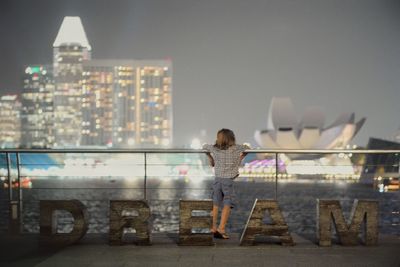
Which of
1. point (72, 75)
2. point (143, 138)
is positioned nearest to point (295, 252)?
point (143, 138)

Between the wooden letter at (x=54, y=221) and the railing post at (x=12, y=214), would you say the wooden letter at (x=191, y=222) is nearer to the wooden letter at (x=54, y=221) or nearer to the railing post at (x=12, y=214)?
the wooden letter at (x=54, y=221)

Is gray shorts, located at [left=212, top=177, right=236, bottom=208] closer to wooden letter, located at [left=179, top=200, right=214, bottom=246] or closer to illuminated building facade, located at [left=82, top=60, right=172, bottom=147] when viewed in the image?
wooden letter, located at [left=179, top=200, right=214, bottom=246]

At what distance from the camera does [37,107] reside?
14288 cm

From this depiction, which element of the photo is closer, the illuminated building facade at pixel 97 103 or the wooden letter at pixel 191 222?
the wooden letter at pixel 191 222

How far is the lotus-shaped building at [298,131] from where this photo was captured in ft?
216

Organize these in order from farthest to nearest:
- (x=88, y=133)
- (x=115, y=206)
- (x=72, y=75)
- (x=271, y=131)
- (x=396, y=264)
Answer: (x=72, y=75) → (x=88, y=133) → (x=271, y=131) → (x=115, y=206) → (x=396, y=264)

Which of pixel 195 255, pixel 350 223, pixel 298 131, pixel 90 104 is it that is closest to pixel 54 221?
pixel 195 255

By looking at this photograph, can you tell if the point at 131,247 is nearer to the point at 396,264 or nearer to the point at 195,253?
the point at 195,253

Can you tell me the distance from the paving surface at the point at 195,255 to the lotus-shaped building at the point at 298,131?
5909 centimetres

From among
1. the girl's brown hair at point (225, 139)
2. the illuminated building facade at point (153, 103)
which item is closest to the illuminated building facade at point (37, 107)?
the illuminated building facade at point (153, 103)

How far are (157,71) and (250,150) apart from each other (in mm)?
137855

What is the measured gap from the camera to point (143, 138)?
449ft

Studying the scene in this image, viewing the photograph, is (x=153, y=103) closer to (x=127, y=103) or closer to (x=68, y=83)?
(x=127, y=103)

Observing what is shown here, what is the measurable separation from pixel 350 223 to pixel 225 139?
144cm
